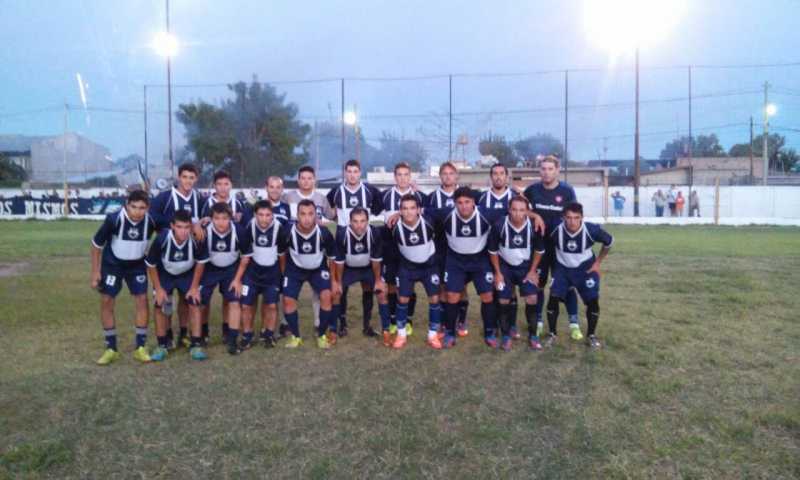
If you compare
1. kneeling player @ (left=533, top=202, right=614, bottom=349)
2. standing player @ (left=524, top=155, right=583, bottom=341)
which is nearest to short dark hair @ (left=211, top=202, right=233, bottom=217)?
kneeling player @ (left=533, top=202, right=614, bottom=349)

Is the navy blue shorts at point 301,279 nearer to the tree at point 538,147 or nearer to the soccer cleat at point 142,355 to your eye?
the soccer cleat at point 142,355

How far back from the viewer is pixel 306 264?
630 centimetres

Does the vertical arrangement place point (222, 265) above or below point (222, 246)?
below

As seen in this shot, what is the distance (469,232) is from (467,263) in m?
0.33

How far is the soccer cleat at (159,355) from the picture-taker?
5.64 m

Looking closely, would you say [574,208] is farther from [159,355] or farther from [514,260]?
[159,355]

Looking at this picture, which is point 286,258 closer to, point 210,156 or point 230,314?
point 230,314

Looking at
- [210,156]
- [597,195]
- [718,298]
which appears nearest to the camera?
[718,298]

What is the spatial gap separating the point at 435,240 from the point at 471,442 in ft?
10.2

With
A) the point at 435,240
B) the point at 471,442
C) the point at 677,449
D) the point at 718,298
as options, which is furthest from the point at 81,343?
the point at 718,298

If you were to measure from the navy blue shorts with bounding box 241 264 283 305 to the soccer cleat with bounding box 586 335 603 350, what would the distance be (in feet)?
10.6

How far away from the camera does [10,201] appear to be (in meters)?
30.2

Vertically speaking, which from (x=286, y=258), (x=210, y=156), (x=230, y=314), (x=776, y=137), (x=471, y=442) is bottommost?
(x=471, y=442)

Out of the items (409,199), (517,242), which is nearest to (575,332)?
(517,242)
